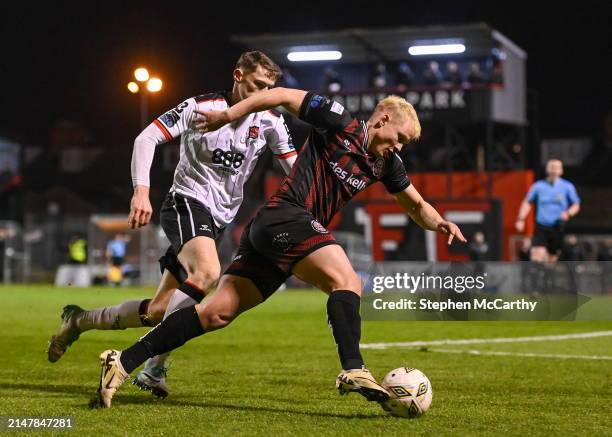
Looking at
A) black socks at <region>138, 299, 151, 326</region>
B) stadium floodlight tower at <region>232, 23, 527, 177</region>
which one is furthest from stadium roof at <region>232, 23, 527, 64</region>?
black socks at <region>138, 299, 151, 326</region>

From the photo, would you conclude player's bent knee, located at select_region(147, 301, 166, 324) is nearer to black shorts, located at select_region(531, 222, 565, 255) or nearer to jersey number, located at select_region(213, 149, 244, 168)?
jersey number, located at select_region(213, 149, 244, 168)

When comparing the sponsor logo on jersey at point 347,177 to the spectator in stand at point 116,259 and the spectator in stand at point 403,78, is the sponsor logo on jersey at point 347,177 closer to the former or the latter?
the spectator in stand at point 116,259

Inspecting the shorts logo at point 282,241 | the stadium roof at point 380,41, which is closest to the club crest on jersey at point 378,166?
the shorts logo at point 282,241

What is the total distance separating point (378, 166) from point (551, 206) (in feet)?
38.2

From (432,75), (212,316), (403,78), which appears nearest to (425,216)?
(212,316)

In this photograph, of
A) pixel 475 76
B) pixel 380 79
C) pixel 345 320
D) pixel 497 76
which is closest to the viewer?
pixel 345 320

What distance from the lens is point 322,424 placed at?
548cm

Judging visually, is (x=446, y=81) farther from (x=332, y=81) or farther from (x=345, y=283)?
(x=345, y=283)

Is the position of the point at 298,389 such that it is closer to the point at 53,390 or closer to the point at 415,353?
the point at 53,390

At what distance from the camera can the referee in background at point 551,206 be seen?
17.0 meters

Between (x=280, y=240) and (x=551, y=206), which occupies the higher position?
(x=551, y=206)

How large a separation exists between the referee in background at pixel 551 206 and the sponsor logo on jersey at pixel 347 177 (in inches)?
434

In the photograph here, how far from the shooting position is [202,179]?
683cm

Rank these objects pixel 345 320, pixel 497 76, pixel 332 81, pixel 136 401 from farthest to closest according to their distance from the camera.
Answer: pixel 332 81, pixel 497 76, pixel 136 401, pixel 345 320
